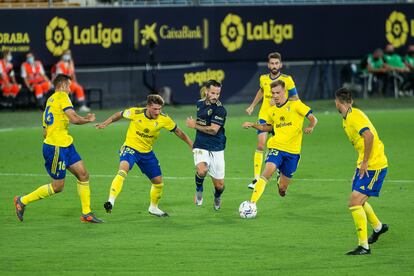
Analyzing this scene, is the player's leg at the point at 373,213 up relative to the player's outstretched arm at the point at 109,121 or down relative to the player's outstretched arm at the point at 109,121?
down

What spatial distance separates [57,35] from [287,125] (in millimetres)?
17570

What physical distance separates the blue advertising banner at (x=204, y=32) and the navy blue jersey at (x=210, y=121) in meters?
16.7

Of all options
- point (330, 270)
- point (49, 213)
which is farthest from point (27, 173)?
point (330, 270)

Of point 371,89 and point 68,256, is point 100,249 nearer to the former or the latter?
point 68,256

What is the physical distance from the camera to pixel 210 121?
638 inches

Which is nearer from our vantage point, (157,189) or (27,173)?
(157,189)

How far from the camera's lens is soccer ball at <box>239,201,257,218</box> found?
603 inches

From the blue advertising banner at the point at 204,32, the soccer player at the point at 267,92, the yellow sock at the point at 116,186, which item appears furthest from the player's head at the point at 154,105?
the blue advertising banner at the point at 204,32

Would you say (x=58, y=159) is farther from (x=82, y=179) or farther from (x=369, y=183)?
(x=369, y=183)

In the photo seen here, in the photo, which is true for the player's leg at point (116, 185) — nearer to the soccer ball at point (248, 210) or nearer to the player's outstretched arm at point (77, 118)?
the player's outstretched arm at point (77, 118)

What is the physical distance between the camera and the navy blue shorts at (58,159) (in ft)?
48.9

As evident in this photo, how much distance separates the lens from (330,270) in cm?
1185

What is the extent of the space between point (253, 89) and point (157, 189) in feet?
63.3

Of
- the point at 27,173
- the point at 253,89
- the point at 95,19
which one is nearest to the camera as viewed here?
the point at 27,173
